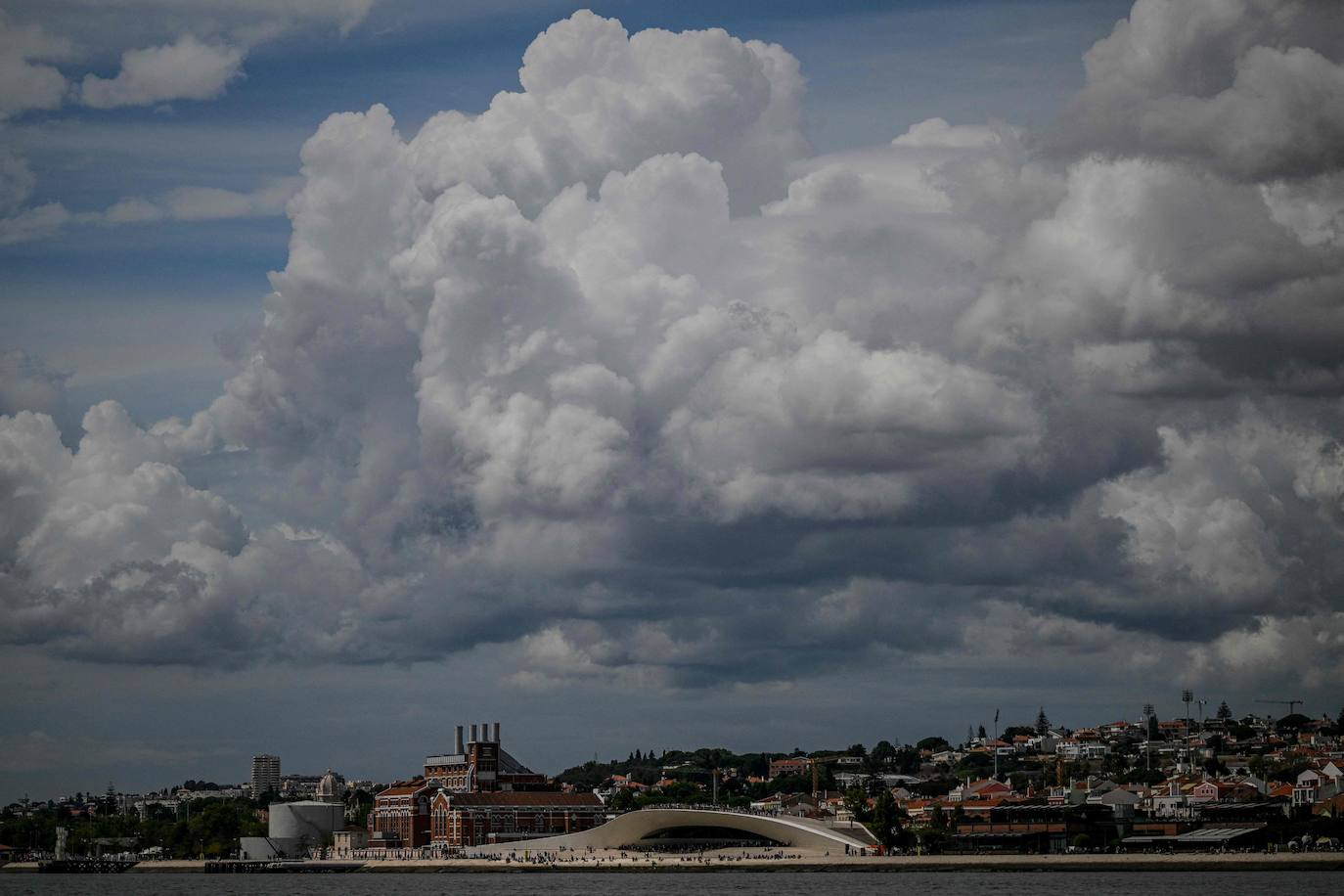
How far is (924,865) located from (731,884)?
22.7m

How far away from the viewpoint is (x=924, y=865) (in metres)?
145

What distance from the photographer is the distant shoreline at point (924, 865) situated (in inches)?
5069

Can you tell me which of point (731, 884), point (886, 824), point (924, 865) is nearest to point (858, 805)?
point (886, 824)

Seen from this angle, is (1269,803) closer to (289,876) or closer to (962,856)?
(962,856)

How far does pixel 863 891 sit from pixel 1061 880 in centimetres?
1617

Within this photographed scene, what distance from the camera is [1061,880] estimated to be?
120m

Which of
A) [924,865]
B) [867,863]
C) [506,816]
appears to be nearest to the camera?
[924,865]

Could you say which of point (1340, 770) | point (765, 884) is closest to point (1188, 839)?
point (765, 884)

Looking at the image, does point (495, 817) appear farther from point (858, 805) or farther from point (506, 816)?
point (858, 805)

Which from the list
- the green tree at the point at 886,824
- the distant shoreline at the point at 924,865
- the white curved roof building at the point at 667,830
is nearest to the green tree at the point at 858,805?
the green tree at the point at 886,824

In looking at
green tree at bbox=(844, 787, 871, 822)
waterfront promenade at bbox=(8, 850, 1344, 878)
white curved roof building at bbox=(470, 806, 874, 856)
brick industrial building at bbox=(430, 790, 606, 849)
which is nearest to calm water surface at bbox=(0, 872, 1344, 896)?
waterfront promenade at bbox=(8, 850, 1344, 878)

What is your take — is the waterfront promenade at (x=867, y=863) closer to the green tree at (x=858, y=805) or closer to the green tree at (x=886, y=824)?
the green tree at (x=886, y=824)

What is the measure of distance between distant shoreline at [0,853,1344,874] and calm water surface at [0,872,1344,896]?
101 inches

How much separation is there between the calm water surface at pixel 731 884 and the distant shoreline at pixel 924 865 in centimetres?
257
